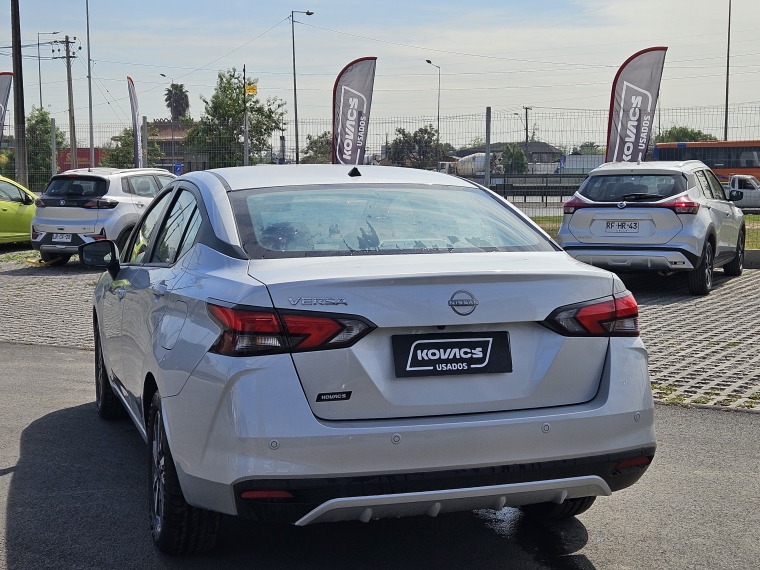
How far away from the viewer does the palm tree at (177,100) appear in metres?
174

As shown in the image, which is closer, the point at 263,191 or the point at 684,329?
the point at 263,191

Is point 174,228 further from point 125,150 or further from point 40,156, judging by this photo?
→ point 125,150

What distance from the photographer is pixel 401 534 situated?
174 inches

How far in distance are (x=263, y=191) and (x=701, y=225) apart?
952cm

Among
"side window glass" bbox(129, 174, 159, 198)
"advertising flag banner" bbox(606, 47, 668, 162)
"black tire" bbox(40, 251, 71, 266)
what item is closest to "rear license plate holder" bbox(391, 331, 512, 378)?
"side window glass" bbox(129, 174, 159, 198)

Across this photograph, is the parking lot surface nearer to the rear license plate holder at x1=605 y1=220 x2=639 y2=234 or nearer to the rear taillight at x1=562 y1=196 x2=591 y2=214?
the rear license plate holder at x1=605 y1=220 x2=639 y2=234

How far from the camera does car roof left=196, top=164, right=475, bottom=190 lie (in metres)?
4.56

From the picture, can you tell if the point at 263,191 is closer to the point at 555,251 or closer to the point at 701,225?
the point at 555,251

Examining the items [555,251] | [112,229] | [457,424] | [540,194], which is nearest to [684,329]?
[555,251]

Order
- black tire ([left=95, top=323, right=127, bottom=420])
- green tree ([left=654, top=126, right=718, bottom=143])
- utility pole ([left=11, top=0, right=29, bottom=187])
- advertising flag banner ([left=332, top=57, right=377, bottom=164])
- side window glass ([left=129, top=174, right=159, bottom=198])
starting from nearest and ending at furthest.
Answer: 1. black tire ([left=95, top=323, right=127, bottom=420])
2. side window glass ([left=129, top=174, right=159, bottom=198])
3. advertising flag banner ([left=332, top=57, right=377, bottom=164])
4. green tree ([left=654, top=126, right=718, bottom=143])
5. utility pole ([left=11, top=0, right=29, bottom=187])

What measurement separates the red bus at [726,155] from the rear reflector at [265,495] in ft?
146

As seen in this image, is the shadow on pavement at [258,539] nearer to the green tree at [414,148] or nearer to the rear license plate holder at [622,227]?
the rear license plate holder at [622,227]

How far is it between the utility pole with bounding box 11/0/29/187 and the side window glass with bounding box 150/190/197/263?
26654 mm

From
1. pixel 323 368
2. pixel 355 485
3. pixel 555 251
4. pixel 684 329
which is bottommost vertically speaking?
pixel 684 329
